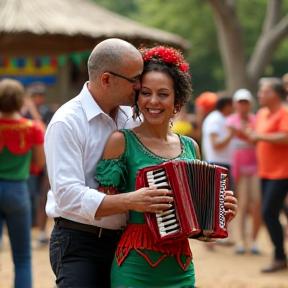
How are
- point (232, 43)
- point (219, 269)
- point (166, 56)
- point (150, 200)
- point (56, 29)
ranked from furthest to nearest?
point (232, 43) → point (56, 29) → point (219, 269) → point (166, 56) → point (150, 200)

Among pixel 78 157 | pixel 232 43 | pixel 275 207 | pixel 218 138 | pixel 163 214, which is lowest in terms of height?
pixel 275 207

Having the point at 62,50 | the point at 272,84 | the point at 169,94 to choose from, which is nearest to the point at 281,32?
the point at 62,50

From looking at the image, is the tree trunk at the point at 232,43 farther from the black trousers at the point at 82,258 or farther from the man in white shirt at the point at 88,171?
the black trousers at the point at 82,258

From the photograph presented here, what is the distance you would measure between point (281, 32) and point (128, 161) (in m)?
14.1

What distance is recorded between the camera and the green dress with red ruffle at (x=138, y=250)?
3.78m

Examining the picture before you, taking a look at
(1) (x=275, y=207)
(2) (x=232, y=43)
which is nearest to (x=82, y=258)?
(1) (x=275, y=207)

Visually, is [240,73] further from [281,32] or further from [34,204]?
[34,204]

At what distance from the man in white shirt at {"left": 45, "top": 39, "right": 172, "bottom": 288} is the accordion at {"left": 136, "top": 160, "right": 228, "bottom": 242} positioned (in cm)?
18

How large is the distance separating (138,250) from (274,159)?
480 cm

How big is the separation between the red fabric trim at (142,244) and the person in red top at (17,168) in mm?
2775

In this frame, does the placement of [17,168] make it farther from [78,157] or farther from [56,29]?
[56,29]

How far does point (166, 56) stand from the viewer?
13.1ft

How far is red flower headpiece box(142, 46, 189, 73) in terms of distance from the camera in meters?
4.01

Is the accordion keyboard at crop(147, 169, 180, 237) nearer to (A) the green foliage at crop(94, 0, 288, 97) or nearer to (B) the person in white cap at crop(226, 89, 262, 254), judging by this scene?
(B) the person in white cap at crop(226, 89, 262, 254)
